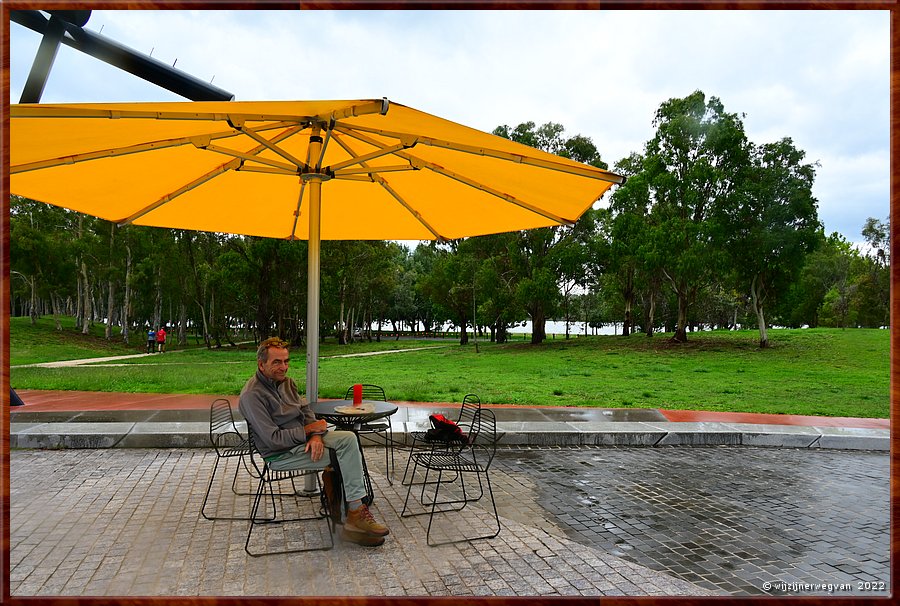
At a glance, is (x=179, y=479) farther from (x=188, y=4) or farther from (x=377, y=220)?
(x=188, y=4)

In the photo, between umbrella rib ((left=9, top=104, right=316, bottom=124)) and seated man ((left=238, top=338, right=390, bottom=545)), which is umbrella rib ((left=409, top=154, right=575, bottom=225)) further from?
seated man ((left=238, top=338, right=390, bottom=545))

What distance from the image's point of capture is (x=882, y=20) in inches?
95.7

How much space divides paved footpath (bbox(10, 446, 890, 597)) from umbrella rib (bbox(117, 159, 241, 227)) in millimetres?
2595

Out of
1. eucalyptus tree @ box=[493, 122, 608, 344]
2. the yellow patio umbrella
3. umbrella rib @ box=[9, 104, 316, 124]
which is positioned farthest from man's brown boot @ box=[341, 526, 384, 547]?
eucalyptus tree @ box=[493, 122, 608, 344]

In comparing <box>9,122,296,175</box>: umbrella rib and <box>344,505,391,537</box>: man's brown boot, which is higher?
<box>9,122,296,175</box>: umbrella rib

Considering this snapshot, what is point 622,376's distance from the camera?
1845 cm

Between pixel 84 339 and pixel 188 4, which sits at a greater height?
pixel 188 4

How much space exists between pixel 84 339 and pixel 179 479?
34.6 m

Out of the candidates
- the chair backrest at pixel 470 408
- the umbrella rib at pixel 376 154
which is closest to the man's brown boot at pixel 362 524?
the chair backrest at pixel 470 408

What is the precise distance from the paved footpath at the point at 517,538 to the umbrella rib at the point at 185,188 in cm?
260

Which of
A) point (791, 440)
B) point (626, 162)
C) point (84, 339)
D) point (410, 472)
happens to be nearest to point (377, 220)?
point (410, 472)

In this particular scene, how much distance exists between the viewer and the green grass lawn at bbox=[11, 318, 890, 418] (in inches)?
495

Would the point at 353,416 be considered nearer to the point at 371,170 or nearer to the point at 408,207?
the point at 371,170

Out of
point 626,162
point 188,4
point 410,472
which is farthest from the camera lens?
point 626,162
